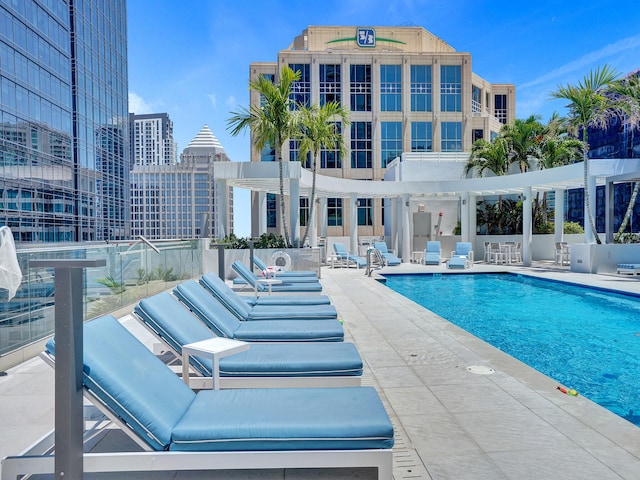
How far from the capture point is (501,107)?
44656 mm

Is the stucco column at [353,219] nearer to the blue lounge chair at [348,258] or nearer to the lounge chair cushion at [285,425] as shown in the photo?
the blue lounge chair at [348,258]

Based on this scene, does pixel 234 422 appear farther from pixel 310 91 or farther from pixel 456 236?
pixel 310 91

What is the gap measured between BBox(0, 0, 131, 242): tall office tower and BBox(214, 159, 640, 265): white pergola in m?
19.6

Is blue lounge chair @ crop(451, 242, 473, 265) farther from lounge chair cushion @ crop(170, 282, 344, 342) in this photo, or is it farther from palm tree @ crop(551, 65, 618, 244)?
lounge chair cushion @ crop(170, 282, 344, 342)

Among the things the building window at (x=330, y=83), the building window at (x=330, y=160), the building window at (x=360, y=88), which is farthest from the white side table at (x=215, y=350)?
the building window at (x=330, y=83)

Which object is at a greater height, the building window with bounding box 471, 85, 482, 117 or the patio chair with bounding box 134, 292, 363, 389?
the building window with bounding box 471, 85, 482, 117

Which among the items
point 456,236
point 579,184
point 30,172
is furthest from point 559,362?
point 30,172

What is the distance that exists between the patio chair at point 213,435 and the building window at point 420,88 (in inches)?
1385

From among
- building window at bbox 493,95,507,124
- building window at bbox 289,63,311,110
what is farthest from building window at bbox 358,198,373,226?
building window at bbox 493,95,507,124

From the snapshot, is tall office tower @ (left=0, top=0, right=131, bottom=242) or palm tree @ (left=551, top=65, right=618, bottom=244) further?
tall office tower @ (left=0, top=0, right=131, bottom=242)

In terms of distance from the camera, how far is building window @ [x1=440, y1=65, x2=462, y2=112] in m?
35.1

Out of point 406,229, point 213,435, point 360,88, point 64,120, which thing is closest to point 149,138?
point 64,120

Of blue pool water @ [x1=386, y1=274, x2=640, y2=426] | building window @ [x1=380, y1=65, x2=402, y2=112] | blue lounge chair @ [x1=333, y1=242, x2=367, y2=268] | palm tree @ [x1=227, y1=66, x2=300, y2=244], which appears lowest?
blue pool water @ [x1=386, y1=274, x2=640, y2=426]

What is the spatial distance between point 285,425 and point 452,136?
35383 millimetres
